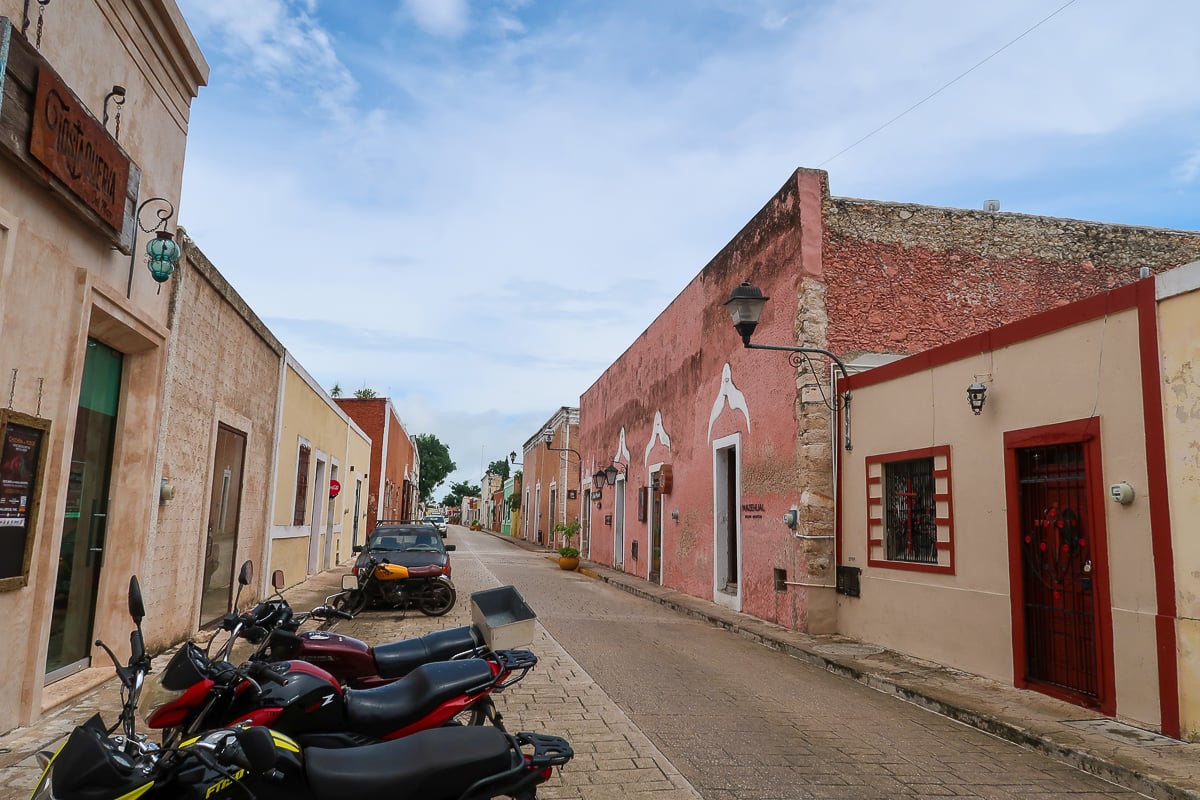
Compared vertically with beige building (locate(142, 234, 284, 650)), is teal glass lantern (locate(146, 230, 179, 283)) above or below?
above

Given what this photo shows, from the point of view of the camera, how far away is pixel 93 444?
258 inches

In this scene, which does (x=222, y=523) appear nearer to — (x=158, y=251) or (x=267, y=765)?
(x=158, y=251)

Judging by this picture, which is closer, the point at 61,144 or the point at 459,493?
the point at 61,144

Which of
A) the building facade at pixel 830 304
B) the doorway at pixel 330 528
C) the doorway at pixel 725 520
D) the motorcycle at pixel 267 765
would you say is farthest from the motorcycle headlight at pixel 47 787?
the doorway at pixel 330 528

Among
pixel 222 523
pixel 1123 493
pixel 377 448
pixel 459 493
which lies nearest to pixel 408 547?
pixel 222 523

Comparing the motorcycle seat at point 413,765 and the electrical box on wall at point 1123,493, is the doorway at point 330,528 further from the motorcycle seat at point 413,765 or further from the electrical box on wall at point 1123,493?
the motorcycle seat at point 413,765

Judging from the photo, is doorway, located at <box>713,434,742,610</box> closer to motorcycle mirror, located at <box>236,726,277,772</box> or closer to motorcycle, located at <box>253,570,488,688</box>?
motorcycle, located at <box>253,570,488,688</box>

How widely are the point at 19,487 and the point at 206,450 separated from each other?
12.3 feet

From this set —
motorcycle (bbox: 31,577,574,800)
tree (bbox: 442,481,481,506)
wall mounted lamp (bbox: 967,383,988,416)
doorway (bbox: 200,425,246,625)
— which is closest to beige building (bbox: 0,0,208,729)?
doorway (bbox: 200,425,246,625)

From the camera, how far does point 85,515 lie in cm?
651

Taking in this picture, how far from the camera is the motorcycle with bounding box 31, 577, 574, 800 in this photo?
232 cm

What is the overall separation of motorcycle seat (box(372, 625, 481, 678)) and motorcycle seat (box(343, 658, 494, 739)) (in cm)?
80

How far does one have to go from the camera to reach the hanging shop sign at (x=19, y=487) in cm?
492

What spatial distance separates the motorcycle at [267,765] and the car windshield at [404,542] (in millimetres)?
10060
